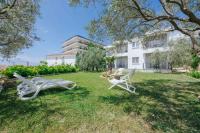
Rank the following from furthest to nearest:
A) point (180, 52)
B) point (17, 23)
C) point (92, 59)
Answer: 1. point (92, 59)
2. point (180, 52)
3. point (17, 23)

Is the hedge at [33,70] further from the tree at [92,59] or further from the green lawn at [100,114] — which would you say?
the green lawn at [100,114]

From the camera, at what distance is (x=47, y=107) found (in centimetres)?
664

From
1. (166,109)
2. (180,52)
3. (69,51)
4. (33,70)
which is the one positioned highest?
(69,51)

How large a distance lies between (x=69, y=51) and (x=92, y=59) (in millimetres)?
34792

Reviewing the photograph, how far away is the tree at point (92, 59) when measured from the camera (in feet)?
106

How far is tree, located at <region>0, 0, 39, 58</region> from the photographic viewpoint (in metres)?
11.1

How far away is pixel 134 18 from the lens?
10203 millimetres

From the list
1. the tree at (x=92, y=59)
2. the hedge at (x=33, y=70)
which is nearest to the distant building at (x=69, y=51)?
the tree at (x=92, y=59)

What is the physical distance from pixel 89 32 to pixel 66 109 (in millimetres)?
6030

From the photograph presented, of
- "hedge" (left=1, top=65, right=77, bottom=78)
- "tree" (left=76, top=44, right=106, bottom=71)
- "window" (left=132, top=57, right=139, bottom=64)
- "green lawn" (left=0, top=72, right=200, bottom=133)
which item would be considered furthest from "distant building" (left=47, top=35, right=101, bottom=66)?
"green lawn" (left=0, top=72, right=200, bottom=133)

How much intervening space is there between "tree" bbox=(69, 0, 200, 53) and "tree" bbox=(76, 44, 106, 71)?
20343mm

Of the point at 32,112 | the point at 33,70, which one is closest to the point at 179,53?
the point at 33,70

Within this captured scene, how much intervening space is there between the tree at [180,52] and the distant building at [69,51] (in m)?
30.2

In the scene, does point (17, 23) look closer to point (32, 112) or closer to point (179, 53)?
point (32, 112)
